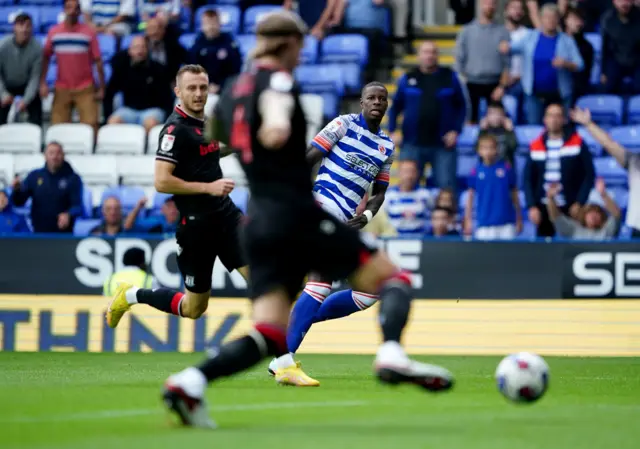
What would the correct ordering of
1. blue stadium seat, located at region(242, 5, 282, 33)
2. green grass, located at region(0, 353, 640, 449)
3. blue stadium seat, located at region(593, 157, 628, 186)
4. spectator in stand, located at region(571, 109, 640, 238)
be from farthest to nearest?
1. blue stadium seat, located at region(242, 5, 282, 33)
2. blue stadium seat, located at region(593, 157, 628, 186)
3. spectator in stand, located at region(571, 109, 640, 238)
4. green grass, located at region(0, 353, 640, 449)

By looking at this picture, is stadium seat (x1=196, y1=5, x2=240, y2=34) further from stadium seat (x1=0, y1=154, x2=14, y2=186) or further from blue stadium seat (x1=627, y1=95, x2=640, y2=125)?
blue stadium seat (x1=627, y1=95, x2=640, y2=125)

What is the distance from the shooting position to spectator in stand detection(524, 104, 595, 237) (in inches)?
640

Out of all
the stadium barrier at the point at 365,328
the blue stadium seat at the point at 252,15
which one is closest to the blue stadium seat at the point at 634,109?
the stadium barrier at the point at 365,328

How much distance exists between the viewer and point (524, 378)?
7.24m

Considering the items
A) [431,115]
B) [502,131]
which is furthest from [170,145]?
[502,131]

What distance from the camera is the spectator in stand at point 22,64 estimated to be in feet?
64.5

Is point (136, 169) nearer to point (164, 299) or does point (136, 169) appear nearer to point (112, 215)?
point (112, 215)

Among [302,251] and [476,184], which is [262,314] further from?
[476,184]

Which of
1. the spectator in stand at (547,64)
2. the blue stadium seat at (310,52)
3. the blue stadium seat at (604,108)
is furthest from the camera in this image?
the blue stadium seat at (310,52)

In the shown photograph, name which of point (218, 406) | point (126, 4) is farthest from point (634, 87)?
point (218, 406)

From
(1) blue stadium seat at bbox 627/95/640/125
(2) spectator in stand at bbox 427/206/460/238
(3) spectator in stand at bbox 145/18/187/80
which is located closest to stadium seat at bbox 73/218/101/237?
(3) spectator in stand at bbox 145/18/187/80

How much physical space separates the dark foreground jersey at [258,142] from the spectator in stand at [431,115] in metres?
10.5

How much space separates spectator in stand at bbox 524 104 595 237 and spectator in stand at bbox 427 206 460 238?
0.98 m

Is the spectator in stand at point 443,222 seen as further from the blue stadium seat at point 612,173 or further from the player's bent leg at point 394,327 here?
the player's bent leg at point 394,327
